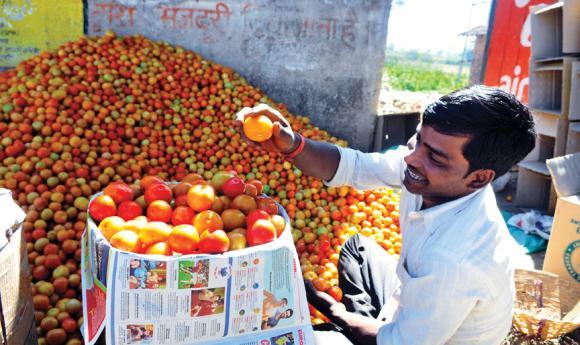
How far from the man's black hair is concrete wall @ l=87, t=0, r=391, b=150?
13.2 feet

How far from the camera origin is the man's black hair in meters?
1.56

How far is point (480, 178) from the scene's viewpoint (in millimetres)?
1729

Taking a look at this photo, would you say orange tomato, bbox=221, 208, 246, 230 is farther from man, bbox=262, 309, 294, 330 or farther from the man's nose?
the man's nose

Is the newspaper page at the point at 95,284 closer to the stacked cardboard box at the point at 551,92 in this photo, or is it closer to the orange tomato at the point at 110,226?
the orange tomato at the point at 110,226

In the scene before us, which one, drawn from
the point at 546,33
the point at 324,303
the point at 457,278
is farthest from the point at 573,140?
the point at 457,278

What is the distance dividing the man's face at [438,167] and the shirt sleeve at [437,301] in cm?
35

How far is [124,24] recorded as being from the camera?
206 inches

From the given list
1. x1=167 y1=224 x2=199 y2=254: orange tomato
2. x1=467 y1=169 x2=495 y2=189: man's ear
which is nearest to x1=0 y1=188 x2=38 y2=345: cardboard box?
x1=167 y1=224 x2=199 y2=254: orange tomato

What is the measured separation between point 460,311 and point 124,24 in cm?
520

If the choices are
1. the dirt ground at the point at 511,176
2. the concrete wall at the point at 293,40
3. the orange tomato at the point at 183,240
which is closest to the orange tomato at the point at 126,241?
the orange tomato at the point at 183,240

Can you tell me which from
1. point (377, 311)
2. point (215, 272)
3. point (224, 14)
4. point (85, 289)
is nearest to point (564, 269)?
point (377, 311)

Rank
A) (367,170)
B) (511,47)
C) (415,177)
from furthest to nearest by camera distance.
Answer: (511,47) < (367,170) < (415,177)

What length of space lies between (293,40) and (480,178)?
418 centimetres

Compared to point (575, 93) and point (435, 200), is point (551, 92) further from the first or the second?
point (435, 200)
